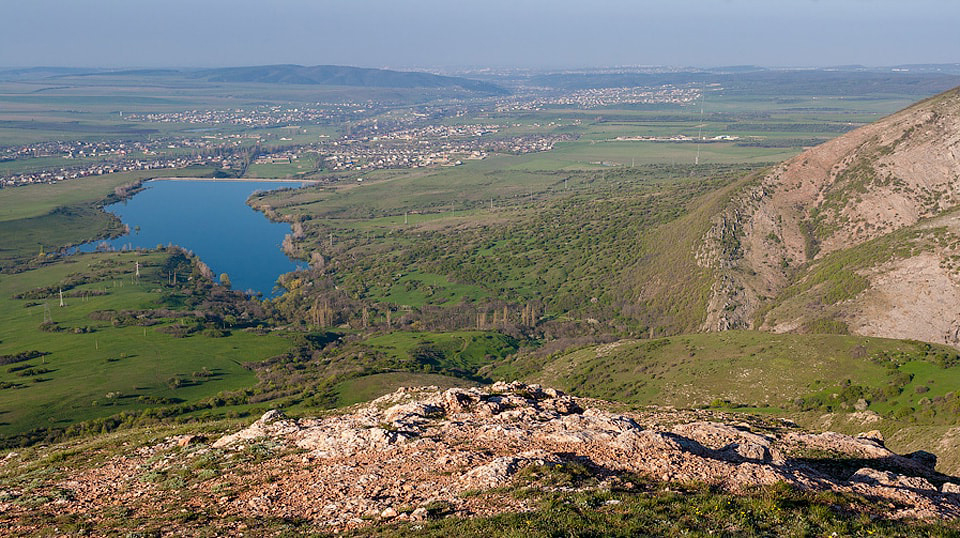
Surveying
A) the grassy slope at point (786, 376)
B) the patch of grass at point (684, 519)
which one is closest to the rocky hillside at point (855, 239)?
the grassy slope at point (786, 376)

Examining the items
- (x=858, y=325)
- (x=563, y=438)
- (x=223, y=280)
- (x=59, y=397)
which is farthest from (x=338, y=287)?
(x=563, y=438)

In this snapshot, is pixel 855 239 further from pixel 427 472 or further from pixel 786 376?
pixel 427 472

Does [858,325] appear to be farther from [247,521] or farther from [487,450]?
[247,521]

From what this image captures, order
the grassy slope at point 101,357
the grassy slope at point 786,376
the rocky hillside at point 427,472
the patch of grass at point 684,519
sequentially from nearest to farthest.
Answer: the patch of grass at point 684,519
the rocky hillside at point 427,472
the grassy slope at point 786,376
the grassy slope at point 101,357

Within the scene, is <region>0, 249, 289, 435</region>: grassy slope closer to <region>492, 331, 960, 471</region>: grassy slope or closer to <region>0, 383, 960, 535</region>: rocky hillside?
<region>492, 331, 960, 471</region>: grassy slope

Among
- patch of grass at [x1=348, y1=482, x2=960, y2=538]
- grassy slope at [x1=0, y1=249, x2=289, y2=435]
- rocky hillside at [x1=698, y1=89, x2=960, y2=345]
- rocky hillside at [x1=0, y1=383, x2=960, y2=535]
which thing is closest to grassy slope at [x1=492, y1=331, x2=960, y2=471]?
rocky hillside at [x1=698, y1=89, x2=960, y2=345]

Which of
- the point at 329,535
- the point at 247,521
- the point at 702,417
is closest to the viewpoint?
the point at 329,535

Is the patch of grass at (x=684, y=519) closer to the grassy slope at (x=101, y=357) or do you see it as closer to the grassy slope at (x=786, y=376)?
the grassy slope at (x=786, y=376)

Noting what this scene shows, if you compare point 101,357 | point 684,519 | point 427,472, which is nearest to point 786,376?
point 427,472
